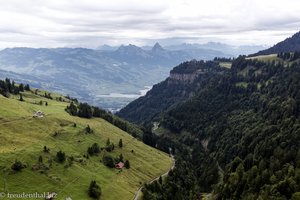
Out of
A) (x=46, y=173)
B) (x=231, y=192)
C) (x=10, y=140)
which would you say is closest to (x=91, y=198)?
(x=46, y=173)

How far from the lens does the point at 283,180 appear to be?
16900 cm

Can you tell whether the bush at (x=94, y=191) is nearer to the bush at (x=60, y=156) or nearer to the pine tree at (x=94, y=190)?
the pine tree at (x=94, y=190)

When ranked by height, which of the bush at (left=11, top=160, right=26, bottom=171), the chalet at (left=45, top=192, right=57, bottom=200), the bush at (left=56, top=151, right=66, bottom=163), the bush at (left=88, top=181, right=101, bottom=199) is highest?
the bush at (left=11, top=160, right=26, bottom=171)

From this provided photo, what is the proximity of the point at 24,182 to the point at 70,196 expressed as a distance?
19.1 meters

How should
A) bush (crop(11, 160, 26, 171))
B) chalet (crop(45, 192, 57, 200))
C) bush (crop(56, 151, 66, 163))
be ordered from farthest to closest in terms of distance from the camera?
bush (crop(56, 151, 66, 163)) → bush (crop(11, 160, 26, 171)) → chalet (crop(45, 192, 57, 200))

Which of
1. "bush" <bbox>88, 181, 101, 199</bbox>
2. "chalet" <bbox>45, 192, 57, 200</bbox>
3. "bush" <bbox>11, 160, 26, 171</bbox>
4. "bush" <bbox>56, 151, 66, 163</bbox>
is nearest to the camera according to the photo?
"chalet" <bbox>45, 192, 57, 200</bbox>

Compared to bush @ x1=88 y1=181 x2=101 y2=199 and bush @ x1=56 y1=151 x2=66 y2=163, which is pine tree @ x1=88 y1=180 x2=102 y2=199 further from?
bush @ x1=56 y1=151 x2=66 y2=163

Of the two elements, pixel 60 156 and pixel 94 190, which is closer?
pixel 94 190

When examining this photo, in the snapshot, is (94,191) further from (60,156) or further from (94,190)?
(60,156)

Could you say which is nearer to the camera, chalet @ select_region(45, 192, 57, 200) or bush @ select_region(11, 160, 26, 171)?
chalet @ select_region(45, 192, 57, 200)

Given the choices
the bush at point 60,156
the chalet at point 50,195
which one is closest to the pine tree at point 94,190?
the chalet at point 50,195

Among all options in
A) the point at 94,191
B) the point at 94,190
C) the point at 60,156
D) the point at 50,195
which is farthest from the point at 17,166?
the point at 94,191

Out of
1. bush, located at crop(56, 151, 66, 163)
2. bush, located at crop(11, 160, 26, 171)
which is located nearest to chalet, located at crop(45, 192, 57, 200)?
bush, located at crop(11, 160, 26, 171)

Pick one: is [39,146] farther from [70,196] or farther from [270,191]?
[270,191]
